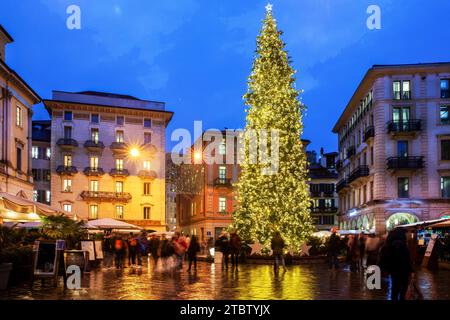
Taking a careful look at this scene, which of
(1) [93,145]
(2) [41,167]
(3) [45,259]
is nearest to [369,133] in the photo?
(1) [93,145]

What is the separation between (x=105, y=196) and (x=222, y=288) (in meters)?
45.1

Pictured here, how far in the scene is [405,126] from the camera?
47.9 m

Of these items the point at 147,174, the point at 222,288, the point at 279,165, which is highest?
the point at 147,174

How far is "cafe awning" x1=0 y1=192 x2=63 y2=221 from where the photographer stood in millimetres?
17781

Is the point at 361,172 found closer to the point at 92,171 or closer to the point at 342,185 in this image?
the point at 342,185

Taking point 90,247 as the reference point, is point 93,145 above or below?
above

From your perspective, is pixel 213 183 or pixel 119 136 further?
pixel 213 183

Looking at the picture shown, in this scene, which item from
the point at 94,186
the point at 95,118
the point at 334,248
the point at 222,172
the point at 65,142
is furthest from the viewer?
the point at 222,172

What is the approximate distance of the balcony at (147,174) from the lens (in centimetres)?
6097

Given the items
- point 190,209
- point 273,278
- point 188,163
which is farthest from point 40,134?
point 273,278

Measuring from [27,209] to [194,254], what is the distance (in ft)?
22.1

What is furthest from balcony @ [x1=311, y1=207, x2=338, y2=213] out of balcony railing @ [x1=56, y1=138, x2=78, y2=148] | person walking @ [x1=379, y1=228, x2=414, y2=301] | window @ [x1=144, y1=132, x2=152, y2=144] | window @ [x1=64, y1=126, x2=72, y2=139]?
person walking @ [x1=379, y1=228, x2=414, y2=301]

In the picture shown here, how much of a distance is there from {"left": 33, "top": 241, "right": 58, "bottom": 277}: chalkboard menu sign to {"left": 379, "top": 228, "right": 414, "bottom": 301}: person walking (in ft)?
29.1

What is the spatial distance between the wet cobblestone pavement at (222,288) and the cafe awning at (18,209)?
Answer: 260 cm
